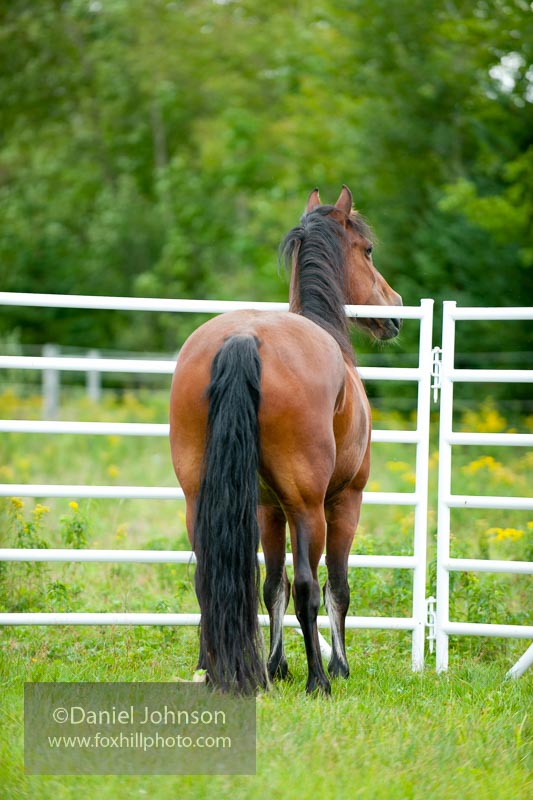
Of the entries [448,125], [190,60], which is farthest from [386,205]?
[190,60]

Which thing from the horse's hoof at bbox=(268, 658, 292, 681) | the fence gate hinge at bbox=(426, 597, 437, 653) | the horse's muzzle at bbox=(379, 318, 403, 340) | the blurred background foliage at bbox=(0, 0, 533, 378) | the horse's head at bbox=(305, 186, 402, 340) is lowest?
the blurred background foliage at bbox=(0, 0, 533, 378)

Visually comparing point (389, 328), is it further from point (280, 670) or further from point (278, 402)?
point (280, 670)

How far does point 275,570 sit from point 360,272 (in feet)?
5.19

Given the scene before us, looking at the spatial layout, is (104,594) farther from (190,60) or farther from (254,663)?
(190,60)

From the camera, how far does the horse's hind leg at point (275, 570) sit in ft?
13.2

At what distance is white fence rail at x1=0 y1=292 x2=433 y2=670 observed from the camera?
4320 mm

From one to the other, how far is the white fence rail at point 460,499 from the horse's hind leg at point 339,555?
22.3 inches

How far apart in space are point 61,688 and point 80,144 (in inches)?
1121

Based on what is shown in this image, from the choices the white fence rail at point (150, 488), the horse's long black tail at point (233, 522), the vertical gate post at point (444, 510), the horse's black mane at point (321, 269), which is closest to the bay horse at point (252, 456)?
→ the horse's long black tail at point (233, 522)

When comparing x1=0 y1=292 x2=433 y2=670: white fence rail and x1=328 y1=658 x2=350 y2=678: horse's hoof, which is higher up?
x1=0 y1=292 x2=433 y2=670: white fence rail

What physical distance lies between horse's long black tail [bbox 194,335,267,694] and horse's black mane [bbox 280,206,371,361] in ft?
2.76

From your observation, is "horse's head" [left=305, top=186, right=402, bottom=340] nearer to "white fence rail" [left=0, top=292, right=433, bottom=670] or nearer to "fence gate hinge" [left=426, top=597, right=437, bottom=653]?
"white fence rail" [left=0, top=292, right=433, bottom=670]

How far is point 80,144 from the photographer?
97.8 feet

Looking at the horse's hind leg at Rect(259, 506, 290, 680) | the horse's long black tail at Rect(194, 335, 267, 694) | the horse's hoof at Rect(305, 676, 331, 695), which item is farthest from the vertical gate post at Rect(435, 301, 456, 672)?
the horse's long black tail at Rect(194, 335, 267, 694)
